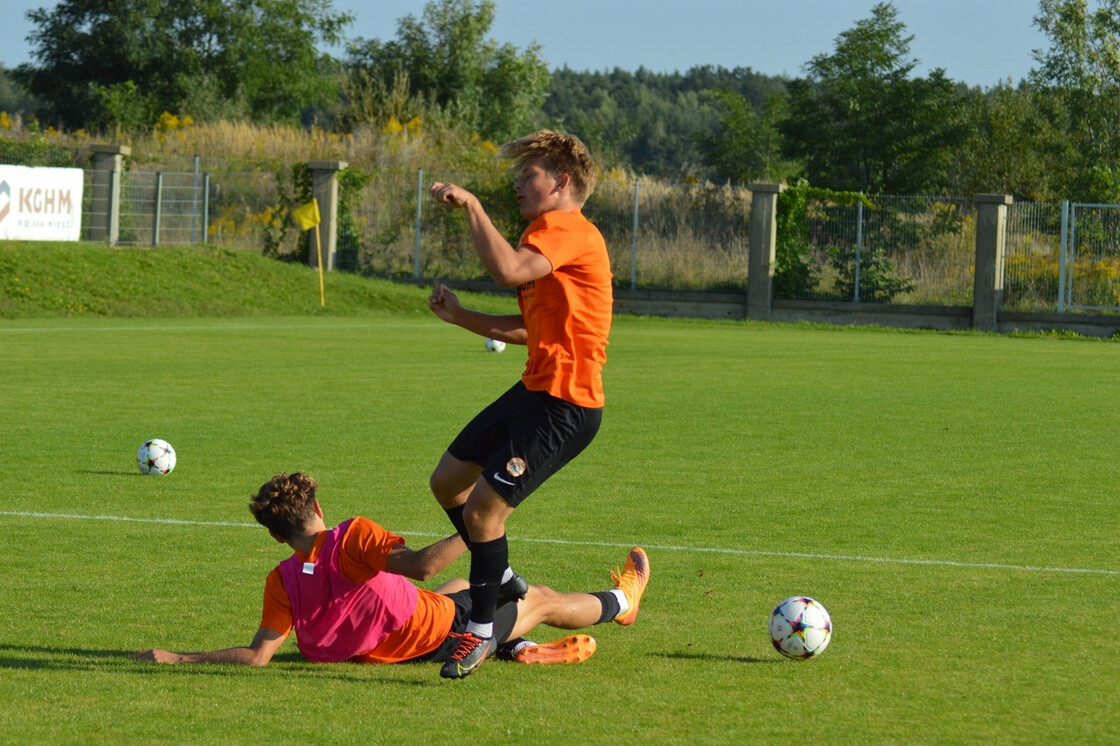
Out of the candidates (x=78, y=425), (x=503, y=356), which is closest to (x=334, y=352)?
(x=503, y=356)

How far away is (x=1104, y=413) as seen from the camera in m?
16.6

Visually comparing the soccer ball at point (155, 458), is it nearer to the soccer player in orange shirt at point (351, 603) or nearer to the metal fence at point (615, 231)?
the soccer player in orange shirt at point (351, 603)

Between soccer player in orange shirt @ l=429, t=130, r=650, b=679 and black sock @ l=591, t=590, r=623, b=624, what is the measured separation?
1.83 ft

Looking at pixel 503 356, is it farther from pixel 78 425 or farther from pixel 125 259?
pixel 125 259

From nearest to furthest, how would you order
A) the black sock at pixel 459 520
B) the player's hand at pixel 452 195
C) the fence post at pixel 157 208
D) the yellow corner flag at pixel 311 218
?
the player's hand at pixel 452 195 → the black sock at pixel 459 520 → the yellow corner flag at pixel 311 218 → the fence post at pixel 157 208

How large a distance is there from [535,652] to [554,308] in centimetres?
137

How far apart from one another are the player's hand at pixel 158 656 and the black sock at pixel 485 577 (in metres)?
1.14

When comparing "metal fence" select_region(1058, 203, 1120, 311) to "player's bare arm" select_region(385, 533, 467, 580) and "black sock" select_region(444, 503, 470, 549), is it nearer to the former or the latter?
"black sock" select_region(444, 503, 470, 549)

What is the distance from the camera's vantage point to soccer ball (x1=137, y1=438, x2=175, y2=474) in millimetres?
10891

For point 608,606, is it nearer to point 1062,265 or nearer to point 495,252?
point 495,252

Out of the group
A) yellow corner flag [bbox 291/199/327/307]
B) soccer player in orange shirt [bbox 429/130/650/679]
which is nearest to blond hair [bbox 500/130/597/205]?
soccer player in orange shirt [bbox 429/130/650/679]

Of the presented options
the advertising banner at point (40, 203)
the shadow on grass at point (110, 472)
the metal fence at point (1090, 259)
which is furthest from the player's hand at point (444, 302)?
the metal fence at point (1090, 259)

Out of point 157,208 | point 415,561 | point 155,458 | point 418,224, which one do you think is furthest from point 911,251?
point 415,561

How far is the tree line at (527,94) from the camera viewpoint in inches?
2205
